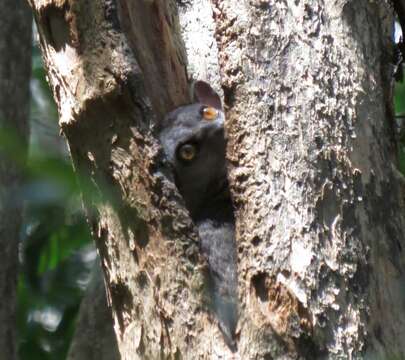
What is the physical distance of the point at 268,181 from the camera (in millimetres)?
2039

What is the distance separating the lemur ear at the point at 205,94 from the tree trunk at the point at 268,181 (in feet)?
3.04

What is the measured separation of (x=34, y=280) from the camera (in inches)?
187

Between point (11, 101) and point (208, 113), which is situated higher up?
point (11, 101)

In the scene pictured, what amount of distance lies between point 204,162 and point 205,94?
27 cm

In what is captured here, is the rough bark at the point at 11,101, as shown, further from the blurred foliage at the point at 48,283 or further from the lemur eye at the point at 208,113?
the lemur eye at the point at 208,113

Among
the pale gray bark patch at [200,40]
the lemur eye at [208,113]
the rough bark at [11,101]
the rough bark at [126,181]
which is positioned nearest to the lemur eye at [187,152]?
the lemur eye at [208,113]

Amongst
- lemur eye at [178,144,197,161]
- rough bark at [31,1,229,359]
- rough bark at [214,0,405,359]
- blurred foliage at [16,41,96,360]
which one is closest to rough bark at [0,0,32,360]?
blurred foliage at [16,41,96,360]

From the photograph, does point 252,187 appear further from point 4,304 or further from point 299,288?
point 4,304

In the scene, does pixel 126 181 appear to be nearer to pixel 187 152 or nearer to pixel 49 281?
pixel 187 152

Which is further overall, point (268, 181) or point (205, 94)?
point (205, 94)

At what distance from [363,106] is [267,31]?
1.06 feet

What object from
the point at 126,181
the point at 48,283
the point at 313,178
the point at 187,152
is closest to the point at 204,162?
the point at 187,152

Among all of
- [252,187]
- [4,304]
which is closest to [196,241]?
[252,187]

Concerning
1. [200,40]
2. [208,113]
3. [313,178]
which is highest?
[200,40]
